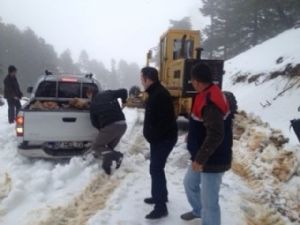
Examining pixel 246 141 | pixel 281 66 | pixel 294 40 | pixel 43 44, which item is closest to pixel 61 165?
pixel 246 141

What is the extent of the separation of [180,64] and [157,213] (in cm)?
692

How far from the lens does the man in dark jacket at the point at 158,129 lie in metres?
5.25

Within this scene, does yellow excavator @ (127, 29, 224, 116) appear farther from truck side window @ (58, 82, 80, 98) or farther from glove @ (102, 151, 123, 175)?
glove @ (102, 151, 123, 175)

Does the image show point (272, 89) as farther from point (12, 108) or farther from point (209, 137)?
point (209, 137)

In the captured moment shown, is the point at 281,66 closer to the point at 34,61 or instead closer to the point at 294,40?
the point at 294,40

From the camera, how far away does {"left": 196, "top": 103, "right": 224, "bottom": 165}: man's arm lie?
417cm

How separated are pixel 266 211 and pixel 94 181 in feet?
9.29

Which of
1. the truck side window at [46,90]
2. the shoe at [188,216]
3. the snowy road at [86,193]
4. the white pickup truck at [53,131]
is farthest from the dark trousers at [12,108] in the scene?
the shoe at [188,216]

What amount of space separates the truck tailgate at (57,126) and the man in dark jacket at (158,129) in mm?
2586

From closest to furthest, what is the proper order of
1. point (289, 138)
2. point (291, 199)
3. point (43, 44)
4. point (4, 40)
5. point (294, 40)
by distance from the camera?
1. point (291, 199)
2. point (289, 138)
3. point (294, 40)
4. point (4, 40)
5. point (43, 44)

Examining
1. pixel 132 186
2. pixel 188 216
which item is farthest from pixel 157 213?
pixel 132 186

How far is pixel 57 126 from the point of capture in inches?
294

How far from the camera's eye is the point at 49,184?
6617 mm

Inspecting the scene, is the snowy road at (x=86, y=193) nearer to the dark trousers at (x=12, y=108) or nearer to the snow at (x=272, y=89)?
the snow at (x=272, y=89)
